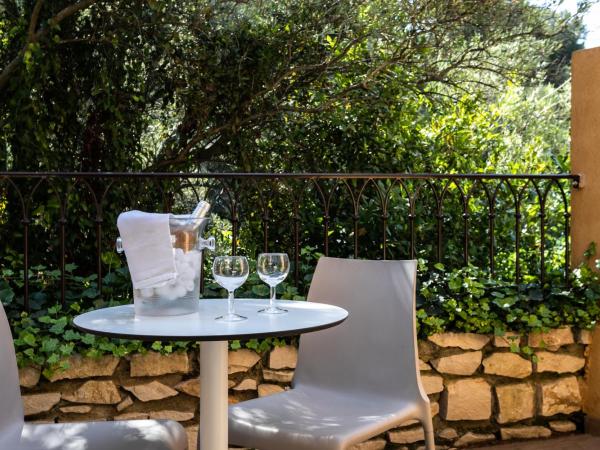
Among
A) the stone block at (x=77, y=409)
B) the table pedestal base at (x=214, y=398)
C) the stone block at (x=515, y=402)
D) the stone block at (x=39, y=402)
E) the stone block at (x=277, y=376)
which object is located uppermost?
the table pedestal base at (x=214, y=398)

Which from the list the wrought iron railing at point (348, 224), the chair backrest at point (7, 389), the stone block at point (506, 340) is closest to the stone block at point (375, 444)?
the stone block at point (506, 340)

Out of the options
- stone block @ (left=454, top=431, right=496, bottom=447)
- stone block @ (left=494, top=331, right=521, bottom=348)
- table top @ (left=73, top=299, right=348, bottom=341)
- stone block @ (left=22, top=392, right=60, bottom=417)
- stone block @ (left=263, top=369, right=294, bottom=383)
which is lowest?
stone block @ (left=454, top=431, right=496, bottom=447)

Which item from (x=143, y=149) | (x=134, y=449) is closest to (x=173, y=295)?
(x=134, y=449)

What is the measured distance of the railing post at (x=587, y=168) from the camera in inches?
137

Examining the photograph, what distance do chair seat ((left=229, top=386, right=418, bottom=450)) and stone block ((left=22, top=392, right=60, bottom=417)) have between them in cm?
112

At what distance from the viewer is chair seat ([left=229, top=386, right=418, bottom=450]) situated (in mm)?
1881

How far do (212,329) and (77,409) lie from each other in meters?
1.59

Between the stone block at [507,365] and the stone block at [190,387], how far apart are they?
1.34 m

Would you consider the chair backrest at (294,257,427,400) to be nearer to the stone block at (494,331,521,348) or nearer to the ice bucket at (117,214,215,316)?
the ice bucket at (117,214,215,316)

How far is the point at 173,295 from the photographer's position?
1.79m

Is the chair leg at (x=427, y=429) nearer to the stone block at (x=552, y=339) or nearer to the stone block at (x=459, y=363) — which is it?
the stone block at (x=459, y=363)

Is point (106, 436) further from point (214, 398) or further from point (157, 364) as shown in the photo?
point (157, 364)

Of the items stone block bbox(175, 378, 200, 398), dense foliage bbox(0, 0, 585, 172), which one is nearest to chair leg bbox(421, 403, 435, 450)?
stone block bbox(175, 378, 200, 398)

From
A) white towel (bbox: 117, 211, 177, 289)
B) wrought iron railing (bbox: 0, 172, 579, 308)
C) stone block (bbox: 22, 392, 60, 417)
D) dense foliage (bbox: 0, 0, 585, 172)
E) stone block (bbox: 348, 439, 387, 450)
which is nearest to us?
white towel (bbox: 117, 211, 177, 289)
